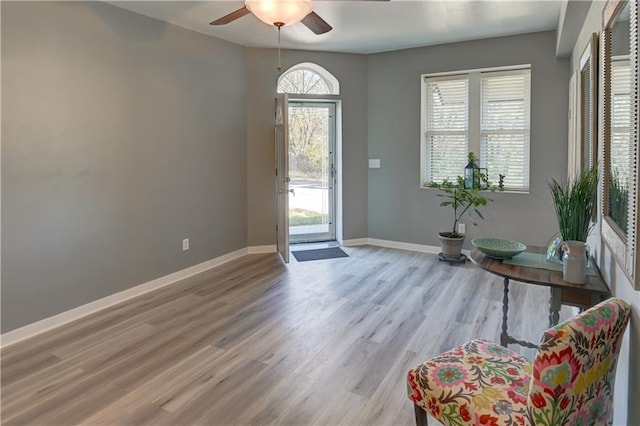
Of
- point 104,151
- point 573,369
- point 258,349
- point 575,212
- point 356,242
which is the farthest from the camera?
point 356,242

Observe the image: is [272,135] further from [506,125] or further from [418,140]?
[506,125]

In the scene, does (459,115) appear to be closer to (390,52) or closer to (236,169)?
(390,52)

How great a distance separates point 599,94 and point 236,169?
3.95 meters

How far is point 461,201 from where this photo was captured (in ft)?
16.6

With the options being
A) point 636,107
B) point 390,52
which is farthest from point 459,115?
A: point 636,107

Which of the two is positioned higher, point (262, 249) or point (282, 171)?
point (282, 171)

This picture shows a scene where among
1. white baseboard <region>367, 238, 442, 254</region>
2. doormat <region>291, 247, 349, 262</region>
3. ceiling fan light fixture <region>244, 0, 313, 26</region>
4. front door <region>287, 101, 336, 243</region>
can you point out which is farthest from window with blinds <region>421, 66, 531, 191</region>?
ceiling fan light fixture <region>244, 0, 313, 26</region>

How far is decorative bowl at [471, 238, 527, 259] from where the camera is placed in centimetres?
229

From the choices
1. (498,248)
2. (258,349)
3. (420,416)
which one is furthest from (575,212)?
(258,349)

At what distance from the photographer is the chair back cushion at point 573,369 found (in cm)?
116

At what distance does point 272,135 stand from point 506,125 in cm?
294

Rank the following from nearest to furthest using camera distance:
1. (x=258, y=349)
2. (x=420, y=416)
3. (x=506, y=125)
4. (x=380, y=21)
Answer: (x=420, y=416)
(x=258, y=349)
(x=380, y=21)
(x=506, y=125)

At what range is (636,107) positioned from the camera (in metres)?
1.36

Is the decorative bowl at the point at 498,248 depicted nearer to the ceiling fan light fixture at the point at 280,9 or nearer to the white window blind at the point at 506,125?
the ceiling fan light fixture at the point at 280,9
